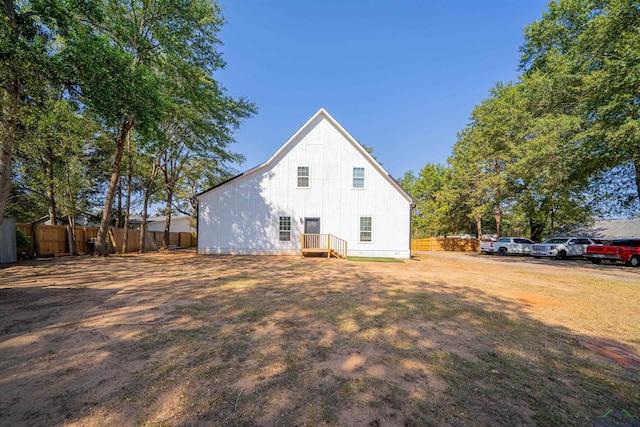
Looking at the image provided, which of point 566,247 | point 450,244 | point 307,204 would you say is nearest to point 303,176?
point 307,204

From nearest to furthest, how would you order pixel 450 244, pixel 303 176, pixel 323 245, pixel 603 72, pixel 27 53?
pixel 27 53, pixel 603 72, pixel 323 245, pixel 303 176, pixel 450 244

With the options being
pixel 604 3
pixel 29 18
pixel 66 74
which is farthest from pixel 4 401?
pixel 604 3

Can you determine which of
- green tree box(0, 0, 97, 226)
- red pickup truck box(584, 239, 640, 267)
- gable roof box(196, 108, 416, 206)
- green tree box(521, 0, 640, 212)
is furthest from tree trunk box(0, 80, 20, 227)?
red pickup truck box(584, 239, 640, 267)

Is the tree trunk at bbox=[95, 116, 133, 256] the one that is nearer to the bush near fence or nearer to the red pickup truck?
the bush near fence

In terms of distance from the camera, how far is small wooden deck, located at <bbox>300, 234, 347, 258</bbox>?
14898 mm

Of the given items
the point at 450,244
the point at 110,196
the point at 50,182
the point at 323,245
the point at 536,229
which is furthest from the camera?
the point at 450,244

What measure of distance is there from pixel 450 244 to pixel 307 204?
24.2 m

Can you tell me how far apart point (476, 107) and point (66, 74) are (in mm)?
33892

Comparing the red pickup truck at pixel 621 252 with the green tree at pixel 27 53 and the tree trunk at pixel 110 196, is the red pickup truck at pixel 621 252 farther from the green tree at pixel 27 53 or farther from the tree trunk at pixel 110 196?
the tree trunk at pixel 110 196

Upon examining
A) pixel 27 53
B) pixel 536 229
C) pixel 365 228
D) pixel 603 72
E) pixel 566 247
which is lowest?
pixel 566 247

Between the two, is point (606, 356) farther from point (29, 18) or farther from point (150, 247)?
point (150, 247)

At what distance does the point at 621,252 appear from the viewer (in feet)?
49.6

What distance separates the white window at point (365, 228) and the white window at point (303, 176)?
4.13 meters

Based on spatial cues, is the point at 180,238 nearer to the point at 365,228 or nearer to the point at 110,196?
the point at 110,196
